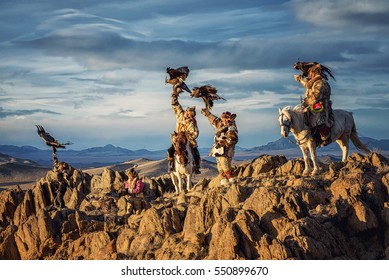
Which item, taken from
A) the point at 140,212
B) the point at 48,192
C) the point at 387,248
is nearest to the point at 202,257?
the point at 387,248

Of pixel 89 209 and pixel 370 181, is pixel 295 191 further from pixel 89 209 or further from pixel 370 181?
pixel 89 209

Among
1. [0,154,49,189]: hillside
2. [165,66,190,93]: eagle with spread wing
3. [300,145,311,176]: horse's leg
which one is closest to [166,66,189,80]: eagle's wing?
[165,66,190,93]: eagle with spread wing

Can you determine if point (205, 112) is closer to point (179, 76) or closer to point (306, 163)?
point (179, 76)

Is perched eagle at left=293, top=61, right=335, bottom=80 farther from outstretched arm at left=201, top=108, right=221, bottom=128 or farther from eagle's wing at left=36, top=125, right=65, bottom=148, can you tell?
eagle's wing at left=36, top=125, right=65, bottom=148

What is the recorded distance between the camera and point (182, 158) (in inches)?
1313

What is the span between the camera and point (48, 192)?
129 ft

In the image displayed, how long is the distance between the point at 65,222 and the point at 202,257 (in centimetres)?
827

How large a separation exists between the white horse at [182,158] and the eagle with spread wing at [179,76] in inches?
86.3

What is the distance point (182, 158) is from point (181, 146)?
1.44ft

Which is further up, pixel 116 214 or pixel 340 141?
pixel 340 141

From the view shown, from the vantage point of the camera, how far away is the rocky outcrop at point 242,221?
24.2 metres

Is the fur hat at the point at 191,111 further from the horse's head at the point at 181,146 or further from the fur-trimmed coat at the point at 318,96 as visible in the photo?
the fur-trimmed coat at the point at 318,96

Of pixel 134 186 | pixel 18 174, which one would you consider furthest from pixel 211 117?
pixel 18 174

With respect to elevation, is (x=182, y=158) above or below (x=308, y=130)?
below
